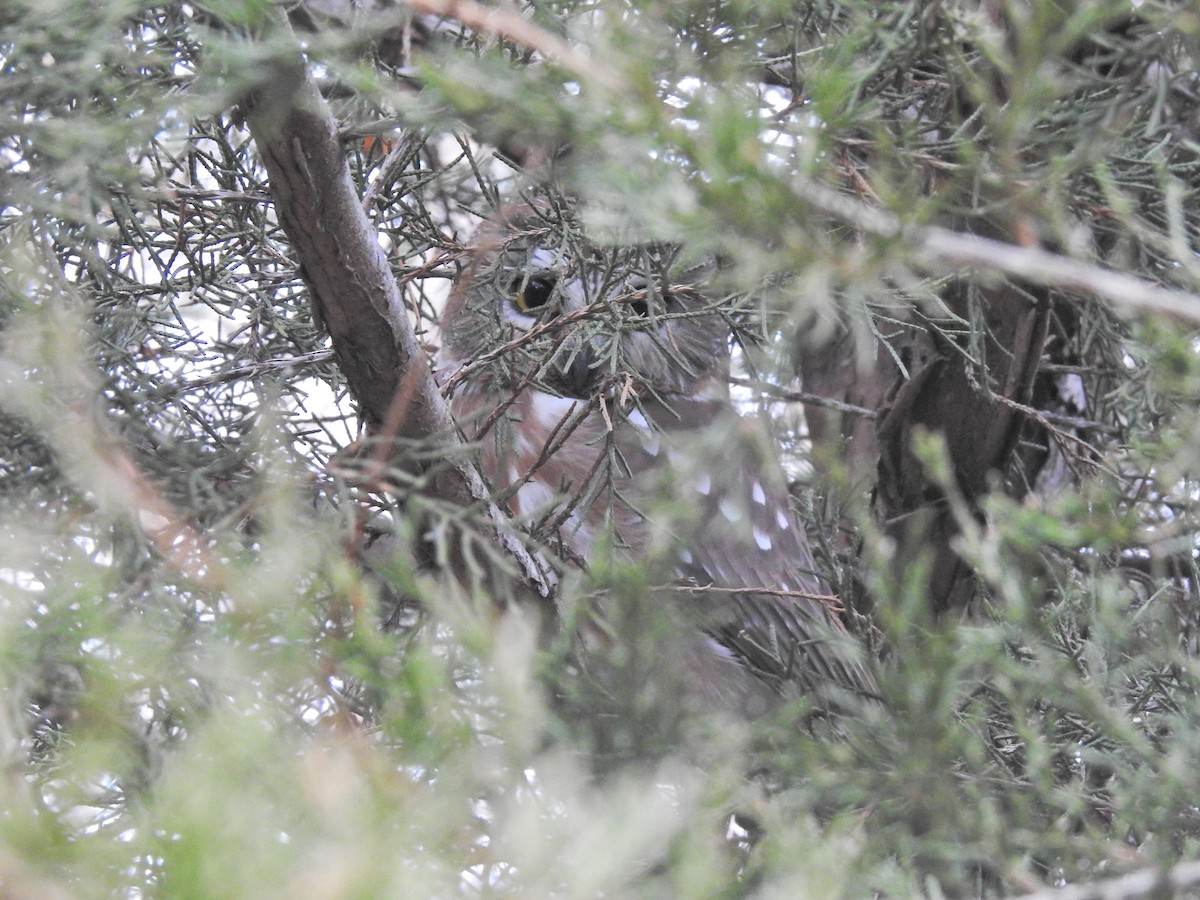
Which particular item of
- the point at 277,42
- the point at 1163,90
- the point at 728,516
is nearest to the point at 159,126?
the point at 277,42

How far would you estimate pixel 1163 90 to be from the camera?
1379 millimetres

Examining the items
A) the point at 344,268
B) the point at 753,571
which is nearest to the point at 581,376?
the point at 753,571

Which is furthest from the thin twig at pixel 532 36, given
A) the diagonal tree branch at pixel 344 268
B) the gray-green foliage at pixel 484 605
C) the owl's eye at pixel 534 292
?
the owl's eye at pixel 534 292

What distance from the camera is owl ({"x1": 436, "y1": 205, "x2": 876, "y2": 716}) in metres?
1.75

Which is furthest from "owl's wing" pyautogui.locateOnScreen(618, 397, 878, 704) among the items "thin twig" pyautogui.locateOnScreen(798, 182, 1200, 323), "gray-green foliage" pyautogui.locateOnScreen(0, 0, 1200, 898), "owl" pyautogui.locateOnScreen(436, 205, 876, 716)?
"thin twig" pyautogui.locateOnScreen(798, 182, 1200, 323)

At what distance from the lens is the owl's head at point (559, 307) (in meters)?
1.84

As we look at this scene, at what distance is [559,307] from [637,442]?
825mm

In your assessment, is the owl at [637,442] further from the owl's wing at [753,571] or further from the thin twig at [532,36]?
the thin twig at [532,36]

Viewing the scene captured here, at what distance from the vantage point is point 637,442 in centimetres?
319

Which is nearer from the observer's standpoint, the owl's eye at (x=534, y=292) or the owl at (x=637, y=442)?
the owl at (x=637, y=442)

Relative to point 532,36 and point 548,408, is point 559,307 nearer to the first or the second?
point 548,408

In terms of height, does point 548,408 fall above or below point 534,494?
above

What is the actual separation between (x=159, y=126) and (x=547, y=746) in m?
0.87

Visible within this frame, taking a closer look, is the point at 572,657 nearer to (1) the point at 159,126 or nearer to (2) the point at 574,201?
(1) the point at 159,126
